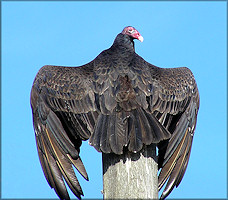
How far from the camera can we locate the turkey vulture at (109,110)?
15.1ft

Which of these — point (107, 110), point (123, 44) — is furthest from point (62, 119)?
point (123, 44)

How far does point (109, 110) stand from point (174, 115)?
100 centimetres

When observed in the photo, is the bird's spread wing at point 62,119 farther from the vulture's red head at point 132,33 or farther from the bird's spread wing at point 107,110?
the vulture's red head at point 132,33

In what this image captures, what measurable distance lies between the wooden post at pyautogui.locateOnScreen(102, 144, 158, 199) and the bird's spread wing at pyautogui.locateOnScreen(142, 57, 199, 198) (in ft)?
2.62

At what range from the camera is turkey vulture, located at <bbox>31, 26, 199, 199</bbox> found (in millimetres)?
4602

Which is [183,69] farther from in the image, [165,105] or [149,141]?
[149,141]

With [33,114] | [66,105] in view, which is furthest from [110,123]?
[33,114]

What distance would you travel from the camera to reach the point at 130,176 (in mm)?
3916

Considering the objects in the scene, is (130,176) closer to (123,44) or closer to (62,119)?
(62,119)

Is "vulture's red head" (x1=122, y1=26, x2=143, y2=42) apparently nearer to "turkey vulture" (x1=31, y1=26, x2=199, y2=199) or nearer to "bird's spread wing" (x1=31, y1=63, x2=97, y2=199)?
"turkey vulture" (x1=31, y1=26, x2=199, y2=199)

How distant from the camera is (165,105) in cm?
511

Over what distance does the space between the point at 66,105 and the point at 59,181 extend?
2.91 feet

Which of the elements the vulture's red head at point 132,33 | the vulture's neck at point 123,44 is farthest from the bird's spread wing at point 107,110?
the vulture's red head at point 132,33

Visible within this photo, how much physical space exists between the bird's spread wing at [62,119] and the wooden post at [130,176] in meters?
0.71
